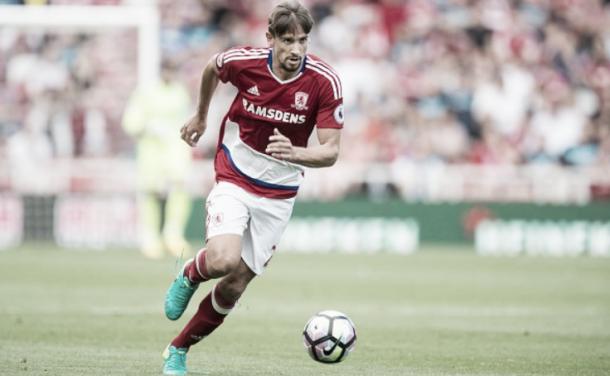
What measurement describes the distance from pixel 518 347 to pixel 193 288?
2926 millimetres

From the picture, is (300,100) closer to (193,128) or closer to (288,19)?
(288,19)

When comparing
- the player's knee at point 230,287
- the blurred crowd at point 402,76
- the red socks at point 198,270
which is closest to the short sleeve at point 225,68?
the red socks at point 198,270

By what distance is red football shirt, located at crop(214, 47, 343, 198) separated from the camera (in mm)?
7504

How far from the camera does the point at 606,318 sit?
11680 mm

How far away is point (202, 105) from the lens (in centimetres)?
776

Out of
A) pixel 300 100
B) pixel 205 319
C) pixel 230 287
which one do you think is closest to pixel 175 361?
pixel 205 319

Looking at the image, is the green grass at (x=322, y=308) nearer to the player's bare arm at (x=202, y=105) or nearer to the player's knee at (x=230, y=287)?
the player's knee at (x=230, y=287)

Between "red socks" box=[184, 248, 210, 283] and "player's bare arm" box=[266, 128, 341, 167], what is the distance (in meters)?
0.79

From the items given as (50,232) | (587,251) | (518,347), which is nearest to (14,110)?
(50,232)

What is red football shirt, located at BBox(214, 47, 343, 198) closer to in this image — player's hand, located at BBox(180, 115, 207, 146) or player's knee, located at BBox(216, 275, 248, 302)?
player's hand, located at BBox(180, 115, 207, 146)

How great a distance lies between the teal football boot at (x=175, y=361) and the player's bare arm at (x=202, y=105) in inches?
52.8

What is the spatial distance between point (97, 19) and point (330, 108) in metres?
13.2

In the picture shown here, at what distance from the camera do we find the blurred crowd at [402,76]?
22406 millimetres

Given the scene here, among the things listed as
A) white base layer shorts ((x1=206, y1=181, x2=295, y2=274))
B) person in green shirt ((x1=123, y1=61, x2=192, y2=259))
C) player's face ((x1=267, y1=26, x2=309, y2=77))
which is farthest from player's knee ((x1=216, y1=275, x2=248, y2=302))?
person in green shirt ((x1=123, y1=61, x2=192, y2=259))
